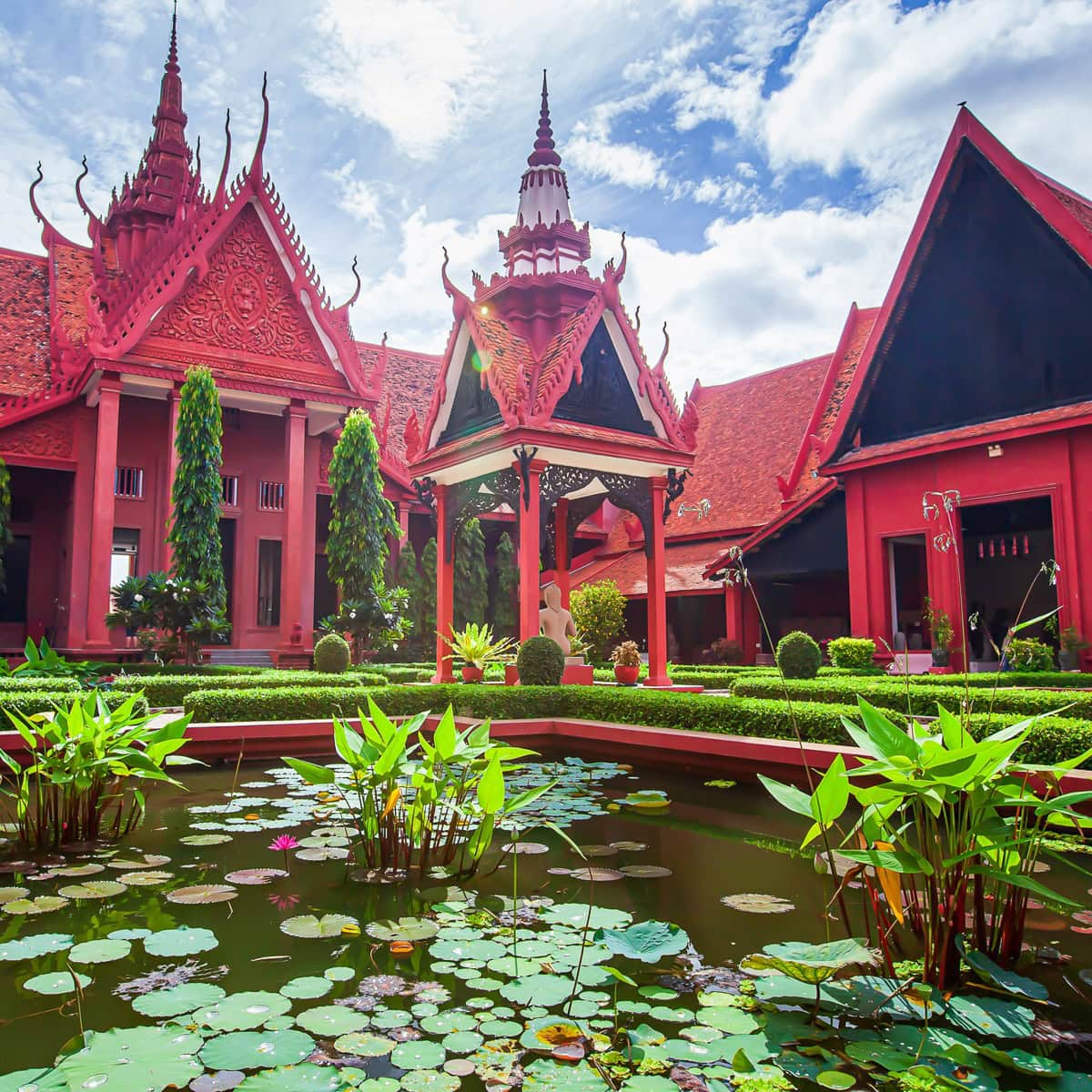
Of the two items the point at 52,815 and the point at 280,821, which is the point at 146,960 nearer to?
the point at 52,815

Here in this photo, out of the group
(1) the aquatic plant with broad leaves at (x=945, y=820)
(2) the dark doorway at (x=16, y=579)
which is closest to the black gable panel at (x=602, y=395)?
(1) the aquatic plant with broad leaves at (x=945, y=820)

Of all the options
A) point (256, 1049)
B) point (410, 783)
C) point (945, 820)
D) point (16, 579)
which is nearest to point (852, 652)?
point (410, 783)

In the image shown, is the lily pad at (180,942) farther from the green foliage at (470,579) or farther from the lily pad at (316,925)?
the green foliage at (470,579)

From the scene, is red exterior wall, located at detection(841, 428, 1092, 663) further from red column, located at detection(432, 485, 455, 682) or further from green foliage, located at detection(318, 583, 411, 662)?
green foliage, located at detection(318, 583, 411, 662)

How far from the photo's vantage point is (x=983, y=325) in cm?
1202

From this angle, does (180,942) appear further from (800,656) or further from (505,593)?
(505,593)

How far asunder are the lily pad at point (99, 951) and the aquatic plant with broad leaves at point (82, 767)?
1.00m

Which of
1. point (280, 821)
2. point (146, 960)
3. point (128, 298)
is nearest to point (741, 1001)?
point (146, 960)

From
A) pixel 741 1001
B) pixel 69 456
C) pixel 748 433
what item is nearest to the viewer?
pixel 741 1001

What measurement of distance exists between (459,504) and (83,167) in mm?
10975

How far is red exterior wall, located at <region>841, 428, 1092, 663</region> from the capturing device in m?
10.6

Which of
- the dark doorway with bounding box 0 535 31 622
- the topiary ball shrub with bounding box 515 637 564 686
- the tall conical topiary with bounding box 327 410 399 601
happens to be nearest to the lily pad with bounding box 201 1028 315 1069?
the topiary ball shrub with bounding box 515 637 564 686

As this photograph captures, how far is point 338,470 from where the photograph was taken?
1396 centimetres

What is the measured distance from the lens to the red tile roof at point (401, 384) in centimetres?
2031
